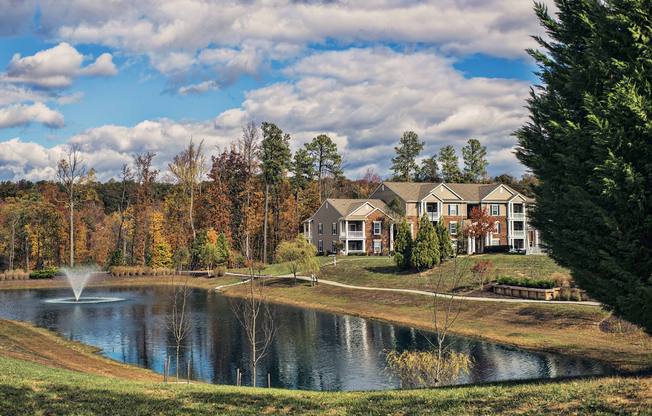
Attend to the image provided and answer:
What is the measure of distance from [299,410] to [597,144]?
27.3ft

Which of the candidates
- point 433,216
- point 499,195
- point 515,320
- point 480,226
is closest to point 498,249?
point 480,226

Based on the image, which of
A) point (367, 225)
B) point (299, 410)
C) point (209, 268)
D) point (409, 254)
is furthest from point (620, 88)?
point (209, 268)

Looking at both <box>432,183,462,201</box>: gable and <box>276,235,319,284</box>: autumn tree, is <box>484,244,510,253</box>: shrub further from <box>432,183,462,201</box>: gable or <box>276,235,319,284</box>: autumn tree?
<box>276,235,319,284</box>: autumn tree

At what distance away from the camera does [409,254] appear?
46906mm

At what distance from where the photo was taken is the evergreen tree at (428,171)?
96562 millimetres

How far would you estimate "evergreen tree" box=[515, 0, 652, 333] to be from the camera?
9445 millimetres

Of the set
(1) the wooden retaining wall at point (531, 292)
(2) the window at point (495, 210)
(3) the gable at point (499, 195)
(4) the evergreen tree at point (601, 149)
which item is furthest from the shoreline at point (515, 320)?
(3) the gable at point (499, 195)

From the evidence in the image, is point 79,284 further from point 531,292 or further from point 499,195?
point 499,195

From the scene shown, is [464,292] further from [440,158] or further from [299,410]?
[440,158]

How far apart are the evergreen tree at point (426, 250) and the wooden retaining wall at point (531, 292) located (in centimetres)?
979

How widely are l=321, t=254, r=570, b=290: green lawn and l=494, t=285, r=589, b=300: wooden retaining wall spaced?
10.1 feet

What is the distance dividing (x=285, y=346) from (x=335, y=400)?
→ 16447 millimetres

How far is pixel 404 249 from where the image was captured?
4738cm

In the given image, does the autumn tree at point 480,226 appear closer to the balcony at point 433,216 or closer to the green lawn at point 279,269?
the balcony at point 433,216
